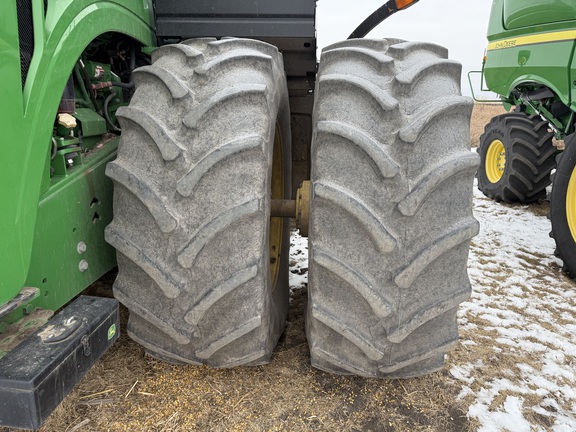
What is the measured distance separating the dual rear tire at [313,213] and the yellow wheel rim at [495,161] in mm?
4067

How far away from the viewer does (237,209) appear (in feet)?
4.46

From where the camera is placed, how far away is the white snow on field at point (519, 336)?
1830mm

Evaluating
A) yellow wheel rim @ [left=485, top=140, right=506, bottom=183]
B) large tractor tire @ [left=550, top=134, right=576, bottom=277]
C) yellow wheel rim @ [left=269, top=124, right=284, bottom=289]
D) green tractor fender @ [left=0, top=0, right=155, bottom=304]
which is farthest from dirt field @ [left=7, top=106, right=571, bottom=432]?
yellow wheel rim @ [left=485, top=140, right=506, bottom=183]

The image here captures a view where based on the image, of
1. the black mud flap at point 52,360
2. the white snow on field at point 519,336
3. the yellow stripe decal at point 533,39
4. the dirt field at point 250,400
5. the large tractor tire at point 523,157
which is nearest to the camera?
the black mud flap at point 52,360

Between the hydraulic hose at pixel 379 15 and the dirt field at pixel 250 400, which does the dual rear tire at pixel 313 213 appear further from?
the hydraulic hose at pixel 379 15

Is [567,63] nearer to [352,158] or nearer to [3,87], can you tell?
[352,158]

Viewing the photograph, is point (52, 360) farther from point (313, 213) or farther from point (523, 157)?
point (523, 157)

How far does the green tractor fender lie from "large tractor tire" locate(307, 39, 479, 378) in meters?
0.72

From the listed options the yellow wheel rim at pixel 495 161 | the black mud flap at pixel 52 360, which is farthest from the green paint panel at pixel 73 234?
the yellow wheel rim at pixel 495 161

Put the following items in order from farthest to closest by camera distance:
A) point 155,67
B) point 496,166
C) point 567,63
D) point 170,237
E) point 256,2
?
point 496,166, point 567,63, point 256,2, point 155,67, point 170,237

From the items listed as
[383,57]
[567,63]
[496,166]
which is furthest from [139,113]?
[496,166]

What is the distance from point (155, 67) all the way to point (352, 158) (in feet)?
2.25

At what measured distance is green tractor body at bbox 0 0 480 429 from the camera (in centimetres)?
135

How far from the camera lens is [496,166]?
532 cm
